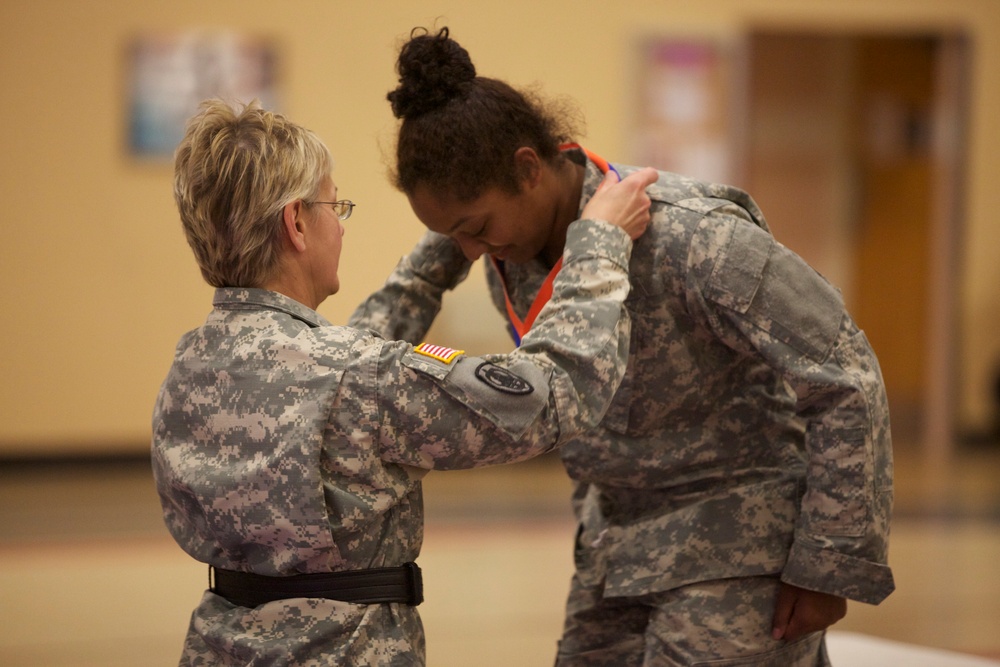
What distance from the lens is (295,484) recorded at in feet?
4.61

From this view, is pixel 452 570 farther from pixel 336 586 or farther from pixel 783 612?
pixel 336 586

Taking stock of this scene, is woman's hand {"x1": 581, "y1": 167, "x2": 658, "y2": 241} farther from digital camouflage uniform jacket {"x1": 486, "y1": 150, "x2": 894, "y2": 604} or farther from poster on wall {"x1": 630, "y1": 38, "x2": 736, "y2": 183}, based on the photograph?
poster on wall {"x1": 630, "y1": 38, "x2": 736, "y2": 183}

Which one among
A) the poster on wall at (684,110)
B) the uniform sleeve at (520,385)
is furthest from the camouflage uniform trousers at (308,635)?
the poster on wall at (684,110)

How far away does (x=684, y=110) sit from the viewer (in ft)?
23.1

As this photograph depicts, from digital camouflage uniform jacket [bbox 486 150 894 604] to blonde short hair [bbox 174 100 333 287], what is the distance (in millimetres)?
560

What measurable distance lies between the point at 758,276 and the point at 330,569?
817 mm

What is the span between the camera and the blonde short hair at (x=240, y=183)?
1.47m

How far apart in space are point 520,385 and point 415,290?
75 centimetres

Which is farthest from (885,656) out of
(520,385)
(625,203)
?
(520,385)

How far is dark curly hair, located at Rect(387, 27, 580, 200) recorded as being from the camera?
5.70 feet

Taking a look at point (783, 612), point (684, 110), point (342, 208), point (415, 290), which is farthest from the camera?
point (684, 110)

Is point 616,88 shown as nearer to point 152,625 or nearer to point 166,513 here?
point 152,625

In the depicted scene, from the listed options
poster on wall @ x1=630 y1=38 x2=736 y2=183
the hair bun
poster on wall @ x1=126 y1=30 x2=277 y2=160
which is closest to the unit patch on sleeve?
the hair bun

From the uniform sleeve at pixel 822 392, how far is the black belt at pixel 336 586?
68 centimetres
